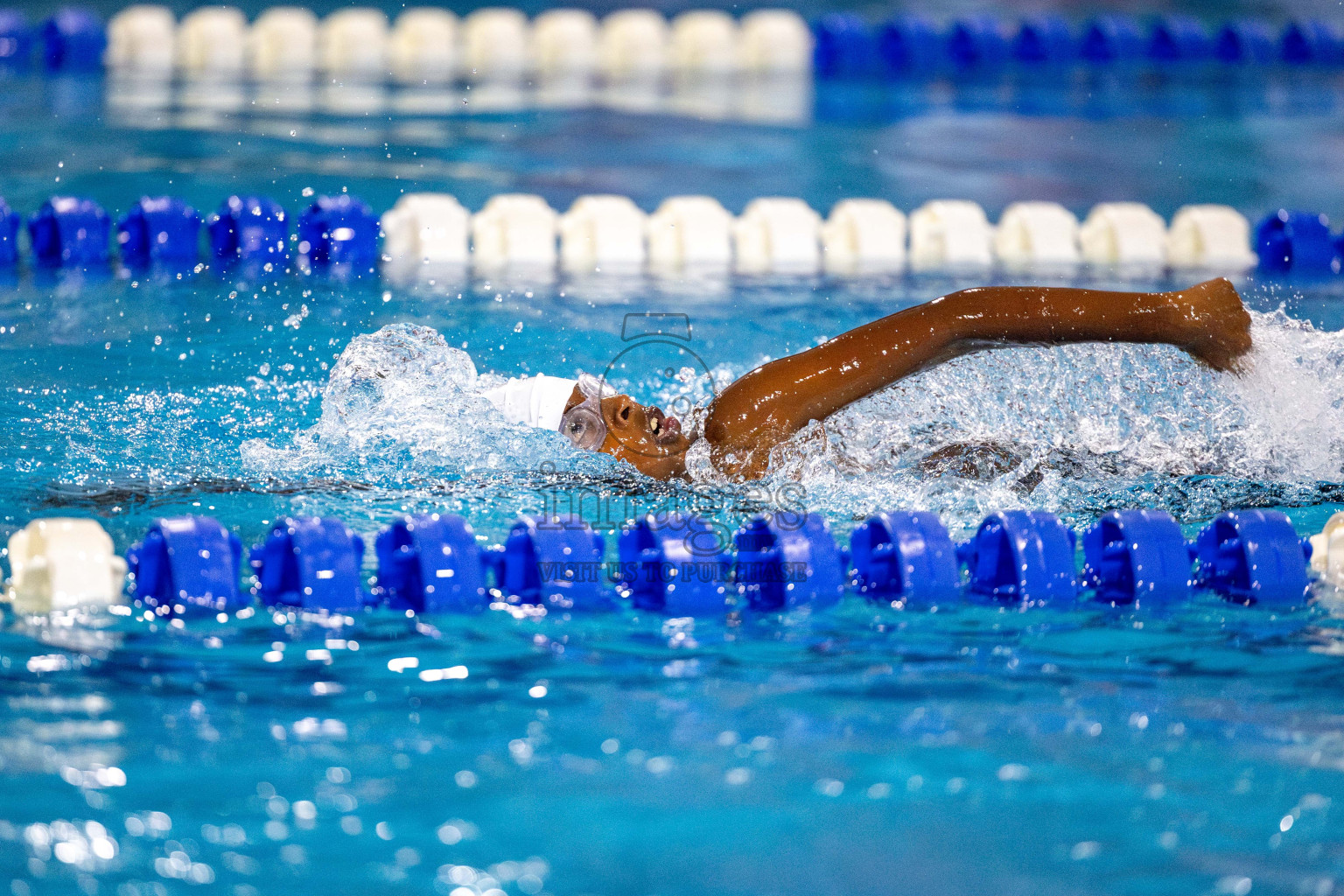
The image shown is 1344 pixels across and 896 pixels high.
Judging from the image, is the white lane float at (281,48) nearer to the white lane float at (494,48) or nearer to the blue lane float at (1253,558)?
the white lane float at (494,48)

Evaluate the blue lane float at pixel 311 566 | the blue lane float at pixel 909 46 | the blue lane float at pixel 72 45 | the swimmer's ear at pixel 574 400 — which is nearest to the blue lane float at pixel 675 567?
the swimmer's ear at pixel 574 400

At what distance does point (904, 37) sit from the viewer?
29.1 feet

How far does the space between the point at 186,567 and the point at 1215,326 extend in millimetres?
2009

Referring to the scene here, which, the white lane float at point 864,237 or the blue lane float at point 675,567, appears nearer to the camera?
the blue lane float at point 675,567

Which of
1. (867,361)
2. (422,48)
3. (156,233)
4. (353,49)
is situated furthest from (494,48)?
(867,361)

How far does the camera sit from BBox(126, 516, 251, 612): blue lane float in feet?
7.47

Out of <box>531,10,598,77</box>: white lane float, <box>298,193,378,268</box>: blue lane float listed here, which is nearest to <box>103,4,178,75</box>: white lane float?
<box>531,10,598,77</box>: white lane float

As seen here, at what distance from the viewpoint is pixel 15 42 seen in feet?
26.8

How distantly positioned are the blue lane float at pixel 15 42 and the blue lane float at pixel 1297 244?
698cm

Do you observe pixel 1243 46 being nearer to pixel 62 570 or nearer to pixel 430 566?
pixel 430 566

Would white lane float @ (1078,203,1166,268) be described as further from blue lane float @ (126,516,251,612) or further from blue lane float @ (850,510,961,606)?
blue lane float @ (126,516,251,612)

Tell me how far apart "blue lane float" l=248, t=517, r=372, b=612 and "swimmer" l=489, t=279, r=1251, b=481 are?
1.85 ft

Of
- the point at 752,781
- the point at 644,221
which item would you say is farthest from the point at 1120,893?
the point at 644,221

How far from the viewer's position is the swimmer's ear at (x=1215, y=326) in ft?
8.67
